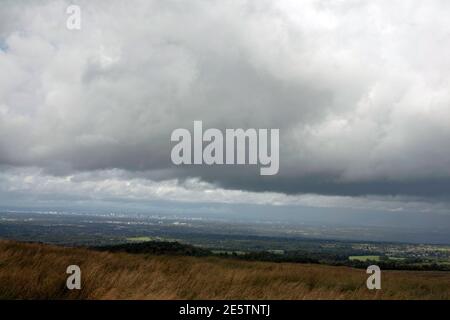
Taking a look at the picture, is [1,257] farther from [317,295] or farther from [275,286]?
[317,295]

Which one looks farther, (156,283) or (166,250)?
(166,250)

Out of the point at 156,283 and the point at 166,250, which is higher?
the point at 156,283

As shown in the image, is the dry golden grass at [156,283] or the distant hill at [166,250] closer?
the dry golden grass at [156,283]

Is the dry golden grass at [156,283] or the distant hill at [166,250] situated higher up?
the dry golden grass at [156,283]

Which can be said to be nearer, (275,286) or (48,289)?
(48,289)

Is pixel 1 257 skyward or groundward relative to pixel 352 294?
skyward

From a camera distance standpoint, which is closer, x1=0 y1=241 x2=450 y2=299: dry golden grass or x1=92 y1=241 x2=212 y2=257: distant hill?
→ x1=0 y1=241 x2=450 y2=299: dry golden grass

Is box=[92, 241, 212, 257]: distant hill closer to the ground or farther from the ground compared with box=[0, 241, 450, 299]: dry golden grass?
closer to the ground
